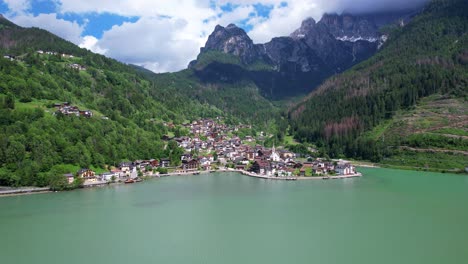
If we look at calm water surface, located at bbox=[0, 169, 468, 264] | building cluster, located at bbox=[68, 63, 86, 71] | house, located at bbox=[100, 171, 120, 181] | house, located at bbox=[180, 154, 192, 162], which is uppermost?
building cluster, located at bbox=[68, 63, 86, 71]

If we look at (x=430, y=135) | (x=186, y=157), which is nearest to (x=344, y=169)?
(x=430, y=135)

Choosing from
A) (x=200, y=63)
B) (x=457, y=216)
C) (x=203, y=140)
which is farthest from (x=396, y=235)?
(x=200, y=63)

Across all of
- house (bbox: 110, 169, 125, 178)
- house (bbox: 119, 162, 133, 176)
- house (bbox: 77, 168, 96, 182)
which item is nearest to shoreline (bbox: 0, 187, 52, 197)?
house (bbox: 77, 168, 96, 182)

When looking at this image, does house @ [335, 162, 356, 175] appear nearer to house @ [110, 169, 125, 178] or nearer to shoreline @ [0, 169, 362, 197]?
shoreline @ [0, 169, 362, 197]

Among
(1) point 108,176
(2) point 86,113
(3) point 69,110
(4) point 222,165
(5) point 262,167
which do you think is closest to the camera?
(1) point 108,176

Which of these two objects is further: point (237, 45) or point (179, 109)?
point (237, 45)

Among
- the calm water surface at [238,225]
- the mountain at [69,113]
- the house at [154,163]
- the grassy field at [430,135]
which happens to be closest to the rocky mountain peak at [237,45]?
the mountain at [69,113]

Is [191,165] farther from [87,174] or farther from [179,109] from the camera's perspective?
[179,109]
